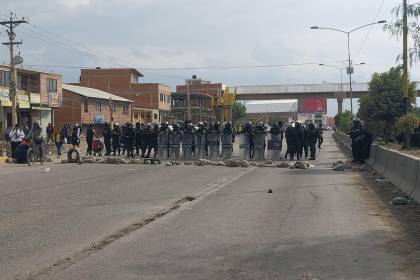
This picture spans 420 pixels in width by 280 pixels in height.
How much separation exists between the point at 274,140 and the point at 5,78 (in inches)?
1326

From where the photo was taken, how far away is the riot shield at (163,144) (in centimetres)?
2670

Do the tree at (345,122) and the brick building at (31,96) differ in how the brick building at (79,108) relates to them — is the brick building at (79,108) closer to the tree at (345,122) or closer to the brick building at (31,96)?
the brick building at (31,96)

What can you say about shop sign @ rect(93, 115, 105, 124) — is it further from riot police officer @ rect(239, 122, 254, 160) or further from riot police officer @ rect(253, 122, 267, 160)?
riot police officer @ rect(253, 122, 267, 160)

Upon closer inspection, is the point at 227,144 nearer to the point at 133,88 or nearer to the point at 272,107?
the point at 133,88

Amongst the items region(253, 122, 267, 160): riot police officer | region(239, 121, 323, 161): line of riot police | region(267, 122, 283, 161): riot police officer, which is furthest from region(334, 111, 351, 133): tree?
region(253, 122, 267, 160): riot police officer

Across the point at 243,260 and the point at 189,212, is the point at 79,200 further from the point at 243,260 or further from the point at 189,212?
the point at 243,260

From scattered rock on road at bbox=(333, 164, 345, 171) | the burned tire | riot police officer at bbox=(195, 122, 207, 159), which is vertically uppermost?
riot police officer at bbox=(195, 122, 207, 159)

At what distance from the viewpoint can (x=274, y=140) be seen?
26109 millimetres

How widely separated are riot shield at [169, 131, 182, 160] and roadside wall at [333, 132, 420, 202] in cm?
935

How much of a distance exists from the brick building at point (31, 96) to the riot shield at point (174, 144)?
28.5 metres

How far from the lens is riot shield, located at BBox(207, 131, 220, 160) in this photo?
26438mm

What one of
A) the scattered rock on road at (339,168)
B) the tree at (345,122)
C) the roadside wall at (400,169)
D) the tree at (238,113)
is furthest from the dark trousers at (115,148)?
the tree at (238,113)

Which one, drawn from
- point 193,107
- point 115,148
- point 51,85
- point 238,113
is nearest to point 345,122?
point 51,85

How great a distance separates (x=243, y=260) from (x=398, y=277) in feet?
5.68
